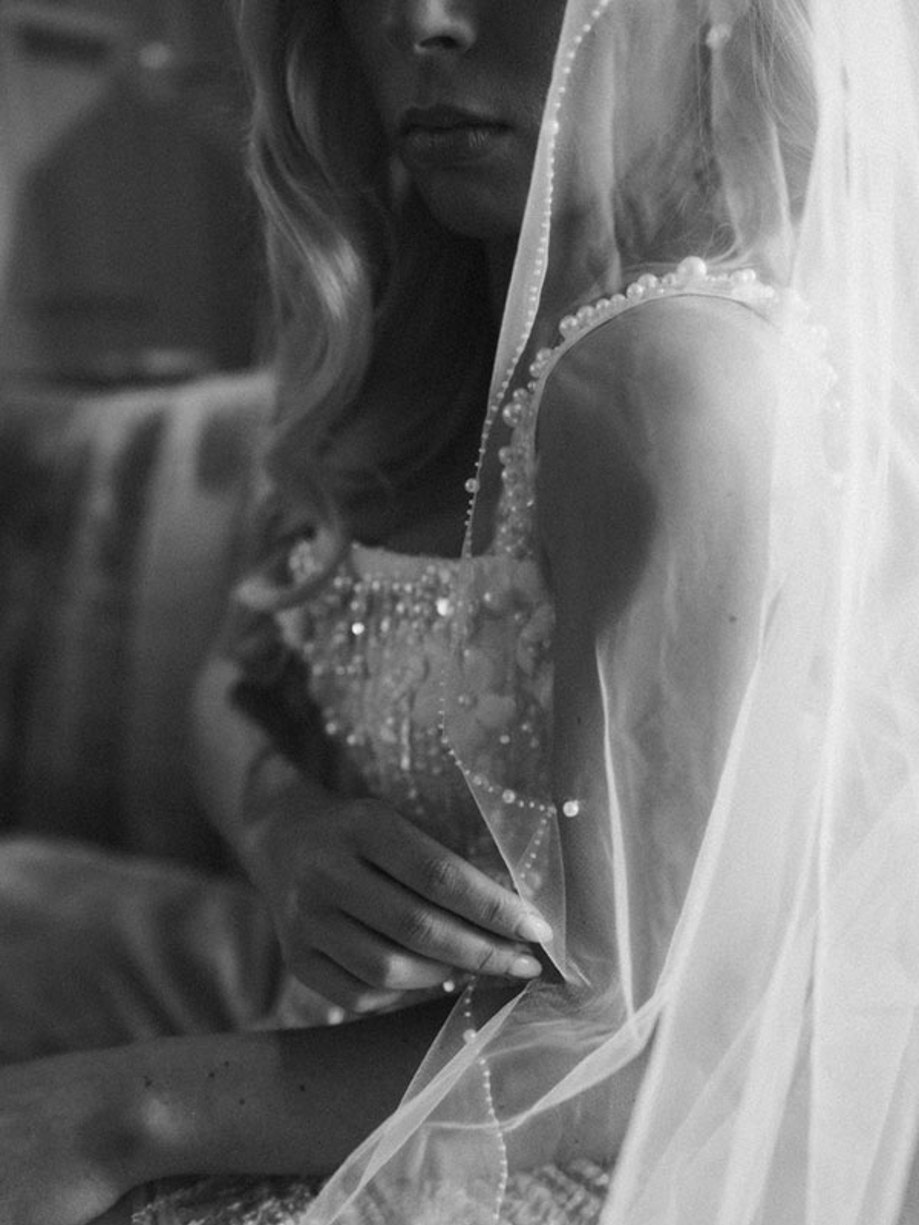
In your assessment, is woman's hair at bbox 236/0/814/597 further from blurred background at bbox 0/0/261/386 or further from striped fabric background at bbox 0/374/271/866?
blurred background at bbox 0/0/261/386

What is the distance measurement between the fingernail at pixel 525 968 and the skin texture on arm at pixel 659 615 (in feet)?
0.07

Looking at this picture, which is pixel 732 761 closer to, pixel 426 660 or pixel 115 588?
pixel 426 660

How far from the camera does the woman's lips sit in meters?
0.67

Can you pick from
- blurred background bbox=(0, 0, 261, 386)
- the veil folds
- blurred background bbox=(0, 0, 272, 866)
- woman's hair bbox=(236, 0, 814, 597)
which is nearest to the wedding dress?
the veil folds

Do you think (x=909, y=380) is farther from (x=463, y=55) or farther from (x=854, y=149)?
(x=463, y=55)

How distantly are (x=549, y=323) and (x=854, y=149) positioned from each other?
0.46 feet

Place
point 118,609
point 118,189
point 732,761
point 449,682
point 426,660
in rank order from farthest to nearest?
1. point 118,189
2. point 118,609
3. point 426,660
4. point 449,682
5. point 732,761

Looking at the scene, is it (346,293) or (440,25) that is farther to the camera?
(346,293)

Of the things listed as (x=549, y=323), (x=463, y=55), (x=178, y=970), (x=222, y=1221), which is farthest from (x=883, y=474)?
(x=178, y=970)

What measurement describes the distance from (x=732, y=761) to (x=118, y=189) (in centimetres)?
150

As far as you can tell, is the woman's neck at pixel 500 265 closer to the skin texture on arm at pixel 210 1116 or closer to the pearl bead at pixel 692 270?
the pearl bead at pixel 692 270

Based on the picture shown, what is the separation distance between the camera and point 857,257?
Result: 1.85 feet

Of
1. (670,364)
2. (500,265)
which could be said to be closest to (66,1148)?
(670,364)

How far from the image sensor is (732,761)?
0.53 m
